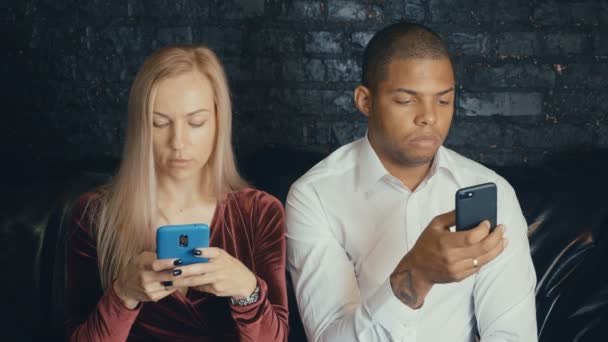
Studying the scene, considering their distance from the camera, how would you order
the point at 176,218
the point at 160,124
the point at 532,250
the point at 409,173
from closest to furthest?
the point at 160,124, the point at 176,218, the point at 409,173, the point at 532,250

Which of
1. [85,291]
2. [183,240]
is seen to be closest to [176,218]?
[85,291]

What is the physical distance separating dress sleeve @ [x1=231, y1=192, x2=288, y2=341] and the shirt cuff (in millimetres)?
247

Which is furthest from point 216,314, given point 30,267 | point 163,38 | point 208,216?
point 163,38

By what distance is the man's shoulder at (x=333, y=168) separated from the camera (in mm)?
2070

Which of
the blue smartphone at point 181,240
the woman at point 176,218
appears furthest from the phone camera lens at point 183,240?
the woman at point 176,218

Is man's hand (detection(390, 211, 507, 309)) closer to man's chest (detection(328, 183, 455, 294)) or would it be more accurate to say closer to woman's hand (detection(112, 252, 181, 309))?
man's chest (detection(328, 183, 455, 294))

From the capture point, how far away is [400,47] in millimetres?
1977

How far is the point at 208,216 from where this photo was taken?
1967mm

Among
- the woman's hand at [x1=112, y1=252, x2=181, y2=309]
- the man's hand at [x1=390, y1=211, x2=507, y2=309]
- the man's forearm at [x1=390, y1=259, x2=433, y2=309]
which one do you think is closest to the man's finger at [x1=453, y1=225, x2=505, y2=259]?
the man's hand at [x1=390, y1=211, x2=507, y2=309]

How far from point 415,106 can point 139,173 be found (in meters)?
0.74

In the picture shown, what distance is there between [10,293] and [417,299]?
1308 millimetres

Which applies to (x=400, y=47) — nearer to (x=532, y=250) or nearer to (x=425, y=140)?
(x=425, y=140)

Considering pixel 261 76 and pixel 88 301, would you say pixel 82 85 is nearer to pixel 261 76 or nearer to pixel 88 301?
pixel 261 76

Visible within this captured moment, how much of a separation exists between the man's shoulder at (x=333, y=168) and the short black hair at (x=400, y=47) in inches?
8.4
